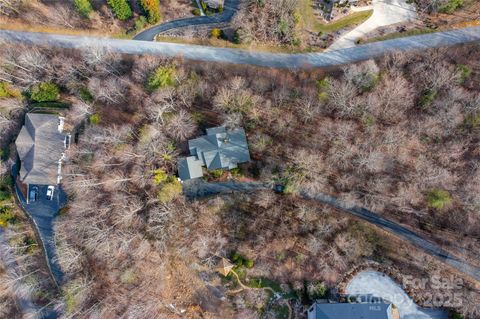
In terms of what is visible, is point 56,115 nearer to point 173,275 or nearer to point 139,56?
point 139,56

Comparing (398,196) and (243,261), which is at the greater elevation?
(398,196)

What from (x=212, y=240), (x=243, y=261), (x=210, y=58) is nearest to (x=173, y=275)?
(x=212, y=240)

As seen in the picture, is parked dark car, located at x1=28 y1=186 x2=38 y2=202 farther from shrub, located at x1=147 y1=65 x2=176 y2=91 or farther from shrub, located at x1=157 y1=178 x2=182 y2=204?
shrub, located at x1=147 y1=65 x2=176 y2=91

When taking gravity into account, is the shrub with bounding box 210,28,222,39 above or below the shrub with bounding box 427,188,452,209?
above

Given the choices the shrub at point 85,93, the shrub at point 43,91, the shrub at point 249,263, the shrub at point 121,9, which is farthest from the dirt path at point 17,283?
the shrub at point 121,9

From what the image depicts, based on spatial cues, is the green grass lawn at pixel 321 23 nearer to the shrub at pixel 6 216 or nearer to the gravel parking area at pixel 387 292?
the gravel parking area at pixel 387 292

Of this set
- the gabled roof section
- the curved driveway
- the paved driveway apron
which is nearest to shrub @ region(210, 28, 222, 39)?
the gabled roof section
